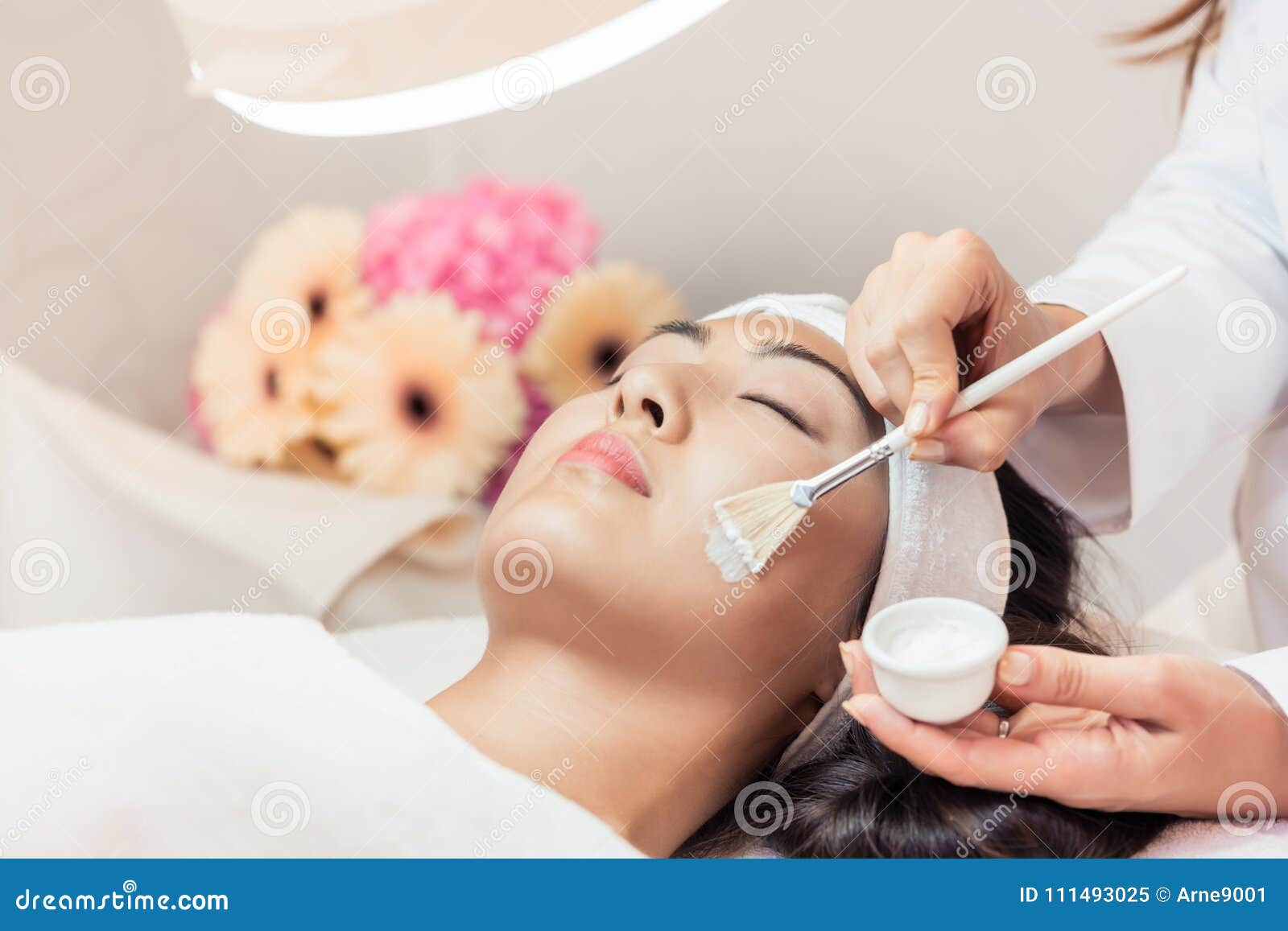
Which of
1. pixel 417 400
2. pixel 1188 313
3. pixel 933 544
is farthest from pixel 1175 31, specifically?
pixel 417 400

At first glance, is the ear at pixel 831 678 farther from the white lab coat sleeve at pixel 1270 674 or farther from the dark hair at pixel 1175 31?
the dark hair at pixel 1175 31

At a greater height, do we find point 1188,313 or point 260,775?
point 1188,313

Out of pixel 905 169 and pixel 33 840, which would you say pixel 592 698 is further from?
pixel 905 169

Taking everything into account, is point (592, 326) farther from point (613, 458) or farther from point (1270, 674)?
point (1270, 674)

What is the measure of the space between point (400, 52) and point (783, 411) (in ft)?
1.96

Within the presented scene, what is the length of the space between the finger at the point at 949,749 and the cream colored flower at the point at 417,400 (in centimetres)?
Answer: 58

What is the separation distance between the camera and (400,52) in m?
1.10

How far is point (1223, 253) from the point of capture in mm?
983

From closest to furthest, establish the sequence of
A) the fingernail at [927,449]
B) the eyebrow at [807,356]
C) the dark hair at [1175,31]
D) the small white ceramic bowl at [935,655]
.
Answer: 1. the small white ceramic bowl at [935,655]
2. the fingernail at [927,449]
3. the eyebrow at [807,356]
4. the dark hair at [1175,31]

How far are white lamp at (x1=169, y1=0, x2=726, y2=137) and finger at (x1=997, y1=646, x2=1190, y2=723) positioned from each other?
765 millimetres

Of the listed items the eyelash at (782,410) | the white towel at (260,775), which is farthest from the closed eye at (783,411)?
the white towel at (260,775)

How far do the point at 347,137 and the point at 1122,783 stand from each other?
964mm

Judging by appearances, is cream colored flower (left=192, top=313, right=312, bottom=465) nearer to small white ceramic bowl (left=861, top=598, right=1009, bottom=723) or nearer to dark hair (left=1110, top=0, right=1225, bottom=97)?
small white ceramic bowl (left=861, top=598, right=1009, bottom=723)

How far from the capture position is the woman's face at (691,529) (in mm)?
A: 789
